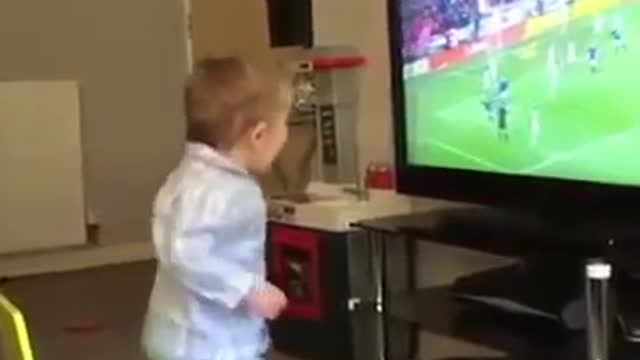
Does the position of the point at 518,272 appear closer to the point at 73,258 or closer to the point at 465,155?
the point at 465,155

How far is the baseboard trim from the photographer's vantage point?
6.03 meters

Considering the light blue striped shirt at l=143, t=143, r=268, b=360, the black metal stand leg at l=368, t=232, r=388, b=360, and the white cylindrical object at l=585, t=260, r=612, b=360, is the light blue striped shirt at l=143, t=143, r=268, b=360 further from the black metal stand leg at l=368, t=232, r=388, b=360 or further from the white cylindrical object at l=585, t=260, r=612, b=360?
the black metal stand leg at l=368, t=232, r=388, b=360

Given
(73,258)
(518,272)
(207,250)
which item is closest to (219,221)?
(207,250)

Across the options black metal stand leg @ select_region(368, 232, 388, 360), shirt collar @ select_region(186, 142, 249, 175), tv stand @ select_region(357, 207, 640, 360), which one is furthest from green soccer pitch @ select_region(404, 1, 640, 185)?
shirt collar @ select_region(186, 142, 249, 175)

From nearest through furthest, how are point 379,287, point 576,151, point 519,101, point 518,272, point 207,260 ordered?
point 207,260 < point 576,151 < point 519,101 < point 518,272 < point 379,287

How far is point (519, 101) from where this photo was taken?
2.93 m

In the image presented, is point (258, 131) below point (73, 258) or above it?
above

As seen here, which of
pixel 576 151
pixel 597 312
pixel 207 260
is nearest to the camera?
pixel 207 260

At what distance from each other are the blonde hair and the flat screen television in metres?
0.77

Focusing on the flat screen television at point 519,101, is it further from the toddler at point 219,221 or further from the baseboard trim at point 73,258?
the baseboard trim at point 73,258

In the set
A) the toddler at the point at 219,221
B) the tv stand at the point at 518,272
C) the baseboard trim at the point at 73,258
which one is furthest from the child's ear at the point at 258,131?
the baseboard trim at the point at 73,258

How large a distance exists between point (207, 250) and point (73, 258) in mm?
4018

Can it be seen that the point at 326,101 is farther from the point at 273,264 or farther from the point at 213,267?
the point at 213,267

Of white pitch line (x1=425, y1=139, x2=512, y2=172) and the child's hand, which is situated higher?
white pitch line (x1=425, y1=139, x2=512, y2=172)
